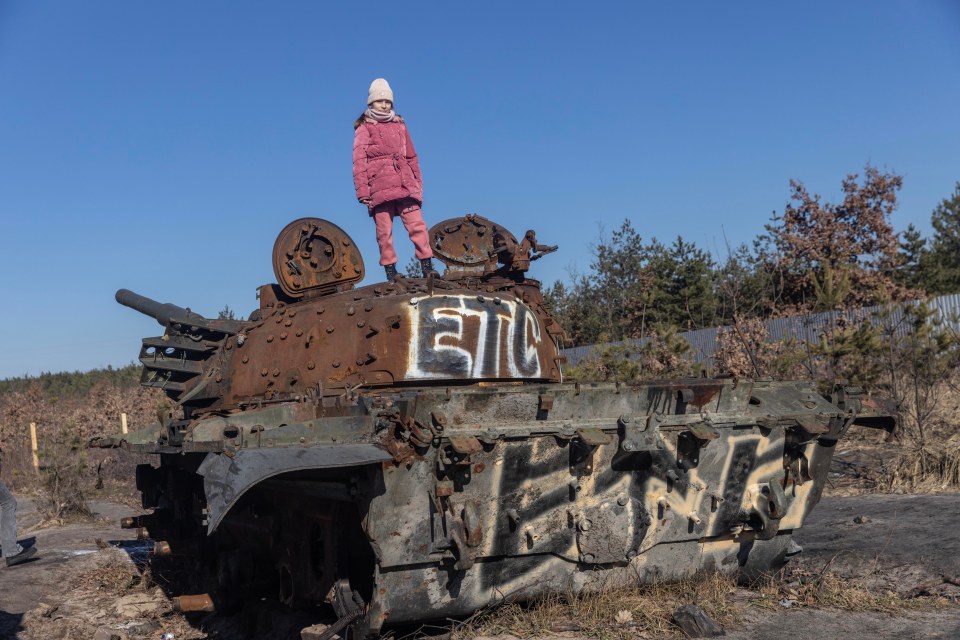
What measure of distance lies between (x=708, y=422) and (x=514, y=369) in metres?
1.39

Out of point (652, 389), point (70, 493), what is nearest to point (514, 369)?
point (652, 389)

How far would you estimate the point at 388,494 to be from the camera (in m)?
5.00

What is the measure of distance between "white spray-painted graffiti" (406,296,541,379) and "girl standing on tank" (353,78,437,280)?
3.25 feet

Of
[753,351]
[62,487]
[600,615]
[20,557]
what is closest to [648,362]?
[753,351]

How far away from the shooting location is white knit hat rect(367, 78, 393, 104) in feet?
24.2

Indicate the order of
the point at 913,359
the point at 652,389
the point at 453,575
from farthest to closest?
1. the point at 913,359
2. the point at 652,389
3. the point at 453,575

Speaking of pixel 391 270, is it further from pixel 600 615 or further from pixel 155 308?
pixel 600 615

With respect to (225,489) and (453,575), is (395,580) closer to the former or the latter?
(453,575)

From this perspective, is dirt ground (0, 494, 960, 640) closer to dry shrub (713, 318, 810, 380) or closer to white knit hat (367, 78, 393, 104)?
dry shrub (713, 318, 810, 380)

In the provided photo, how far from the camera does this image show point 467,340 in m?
6.34

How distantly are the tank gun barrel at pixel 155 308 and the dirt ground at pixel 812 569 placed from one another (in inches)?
97.9

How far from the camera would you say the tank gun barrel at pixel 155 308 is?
8.12 meters

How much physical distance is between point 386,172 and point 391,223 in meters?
0.42

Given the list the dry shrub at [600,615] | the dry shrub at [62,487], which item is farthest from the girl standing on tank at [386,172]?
the dry shrub at [62,487]
